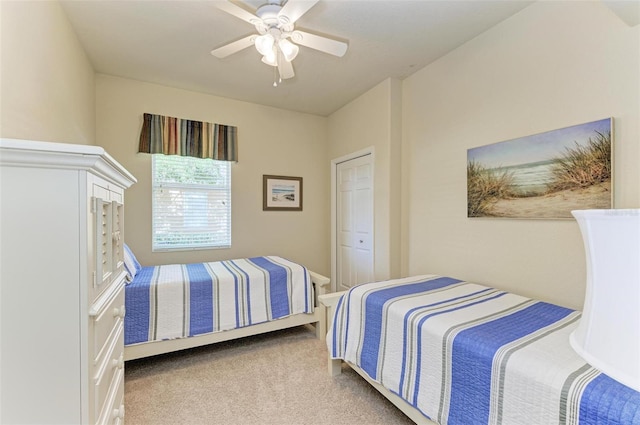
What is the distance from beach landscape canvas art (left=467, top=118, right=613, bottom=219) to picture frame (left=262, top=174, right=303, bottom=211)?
7.51ft

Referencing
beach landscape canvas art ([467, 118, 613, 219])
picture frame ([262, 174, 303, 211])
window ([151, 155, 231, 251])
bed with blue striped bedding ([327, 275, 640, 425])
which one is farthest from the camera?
picture frame ([262, 174, 303, 211])

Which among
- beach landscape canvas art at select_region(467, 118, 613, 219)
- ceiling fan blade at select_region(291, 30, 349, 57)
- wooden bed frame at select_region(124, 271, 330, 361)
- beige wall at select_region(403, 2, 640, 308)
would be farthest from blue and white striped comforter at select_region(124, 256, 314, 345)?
ceiling fan blade at select_region(291, 30, 349, 57)

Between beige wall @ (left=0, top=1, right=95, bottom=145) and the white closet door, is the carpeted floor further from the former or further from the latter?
beige wall @ (left=0, top=1, right=95, bottom=145)

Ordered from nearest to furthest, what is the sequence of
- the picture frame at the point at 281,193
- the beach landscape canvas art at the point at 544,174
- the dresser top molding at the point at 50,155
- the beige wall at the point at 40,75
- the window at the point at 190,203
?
1. the dresser top molding at the point at 50,155
2. the beige wall at the point at 40,75
3. the beach landscape canvas art at the point at 544,174
4. the window at the point at 190,203
5. the picture frame at the point at 281,193

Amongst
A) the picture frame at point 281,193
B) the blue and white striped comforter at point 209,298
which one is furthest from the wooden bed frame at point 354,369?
the picture frame at point 281,193

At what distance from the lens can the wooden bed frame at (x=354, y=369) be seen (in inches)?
59.6

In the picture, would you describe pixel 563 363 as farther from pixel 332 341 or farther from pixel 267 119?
pixel 267 119

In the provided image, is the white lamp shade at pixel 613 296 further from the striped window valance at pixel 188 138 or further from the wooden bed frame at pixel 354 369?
the striped window valance at pixel 188 138

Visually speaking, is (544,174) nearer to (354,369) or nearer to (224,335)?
(354,369)

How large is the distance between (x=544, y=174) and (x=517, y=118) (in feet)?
1.55

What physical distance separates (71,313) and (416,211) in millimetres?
2804

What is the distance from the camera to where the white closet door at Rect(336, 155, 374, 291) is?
3.49m

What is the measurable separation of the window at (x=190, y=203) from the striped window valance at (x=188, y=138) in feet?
0.35

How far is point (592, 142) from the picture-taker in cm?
173
